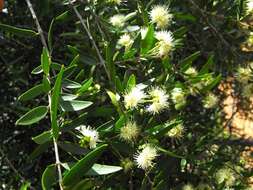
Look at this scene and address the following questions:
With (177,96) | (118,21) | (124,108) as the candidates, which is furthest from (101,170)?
(118,21)

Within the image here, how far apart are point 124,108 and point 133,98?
0.21 ft

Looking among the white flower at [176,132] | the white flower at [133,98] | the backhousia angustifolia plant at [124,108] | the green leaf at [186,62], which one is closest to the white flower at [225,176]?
the backhousia angustifolia plant at [124,108]

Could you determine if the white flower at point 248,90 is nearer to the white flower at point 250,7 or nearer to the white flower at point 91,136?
the white flower at point 250,7

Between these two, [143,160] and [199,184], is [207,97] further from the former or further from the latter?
[143,160]

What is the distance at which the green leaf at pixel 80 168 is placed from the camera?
1112 mm

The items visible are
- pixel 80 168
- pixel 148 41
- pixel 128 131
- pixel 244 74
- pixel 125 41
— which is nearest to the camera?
pixel 80 168

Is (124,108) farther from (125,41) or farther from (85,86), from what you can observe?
(125,41)

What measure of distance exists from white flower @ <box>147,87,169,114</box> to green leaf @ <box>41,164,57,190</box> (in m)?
0.33

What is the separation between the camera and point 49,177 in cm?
116

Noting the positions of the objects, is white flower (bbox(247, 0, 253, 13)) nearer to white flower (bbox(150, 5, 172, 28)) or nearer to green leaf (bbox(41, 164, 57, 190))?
white flower (bbox(150, 5, 172, 28))

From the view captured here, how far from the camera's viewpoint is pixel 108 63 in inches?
53.7

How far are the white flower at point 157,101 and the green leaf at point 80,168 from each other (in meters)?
0.32

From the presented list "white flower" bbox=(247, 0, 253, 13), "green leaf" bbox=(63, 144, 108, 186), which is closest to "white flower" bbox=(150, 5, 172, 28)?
"white flower" bbox=(247, 0, 253, 13)

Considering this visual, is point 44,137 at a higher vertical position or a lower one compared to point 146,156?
higher
